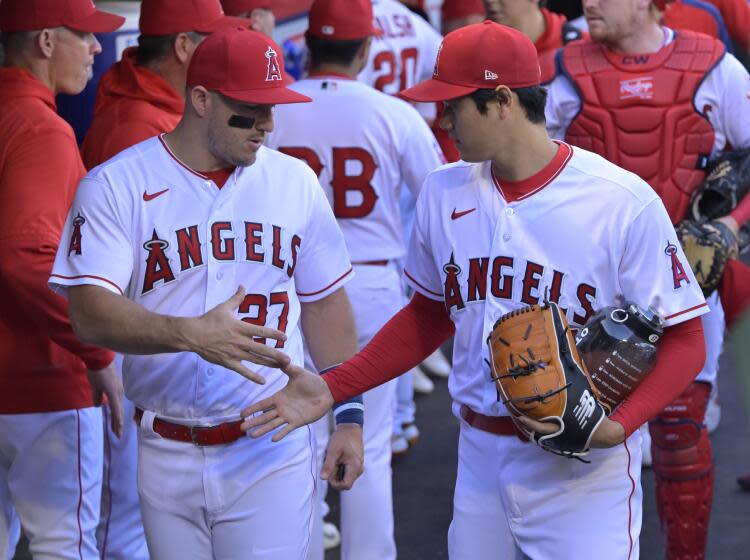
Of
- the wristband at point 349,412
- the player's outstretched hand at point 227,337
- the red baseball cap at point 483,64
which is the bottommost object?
the wristband at point 349,412

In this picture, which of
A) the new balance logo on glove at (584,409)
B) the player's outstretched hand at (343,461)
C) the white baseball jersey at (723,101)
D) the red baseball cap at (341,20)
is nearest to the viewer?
the new balance logo on glove at (584,409)

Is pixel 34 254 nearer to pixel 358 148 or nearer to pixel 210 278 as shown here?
pixel 210 278

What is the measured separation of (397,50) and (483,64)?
144 inches

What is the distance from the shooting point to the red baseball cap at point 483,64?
329cm

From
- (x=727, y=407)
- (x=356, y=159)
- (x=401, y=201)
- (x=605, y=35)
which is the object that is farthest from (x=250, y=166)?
(x=727, y=407)

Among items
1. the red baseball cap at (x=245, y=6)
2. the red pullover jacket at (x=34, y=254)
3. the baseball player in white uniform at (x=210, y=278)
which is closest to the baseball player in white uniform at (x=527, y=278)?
the baseball player in white uniform at (x=210, y=278)

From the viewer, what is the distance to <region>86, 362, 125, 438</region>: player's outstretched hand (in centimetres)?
407

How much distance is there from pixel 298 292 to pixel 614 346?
1.04m

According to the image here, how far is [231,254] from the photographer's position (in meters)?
3.47

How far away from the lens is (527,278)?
3277mm

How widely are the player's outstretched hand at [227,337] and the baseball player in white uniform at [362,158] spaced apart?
1988 mm

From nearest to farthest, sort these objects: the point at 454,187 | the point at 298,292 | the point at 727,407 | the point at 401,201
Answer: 1. the point at 454,187
2. the point at 298,292
3. the point at 401,201
4. the point at 727,407

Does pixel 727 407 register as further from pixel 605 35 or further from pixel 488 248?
pixel 488 248

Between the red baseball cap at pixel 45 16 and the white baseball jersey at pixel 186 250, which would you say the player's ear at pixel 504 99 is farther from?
the red baseball cap at pixel 45 16
